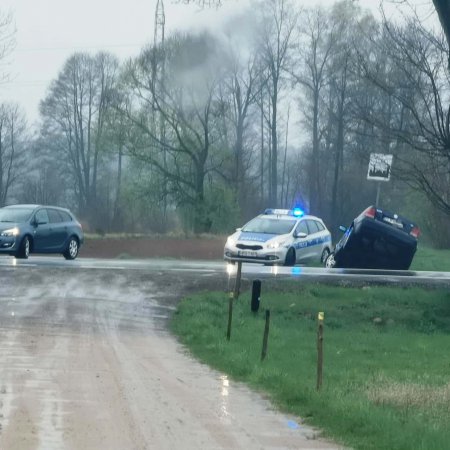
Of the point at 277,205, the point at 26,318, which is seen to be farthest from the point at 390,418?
the point at 277,205

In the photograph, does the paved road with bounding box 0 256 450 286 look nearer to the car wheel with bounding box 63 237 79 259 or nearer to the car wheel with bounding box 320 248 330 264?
the car wheel with bounding box 63 237 79 259

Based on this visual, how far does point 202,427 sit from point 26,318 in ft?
29.2

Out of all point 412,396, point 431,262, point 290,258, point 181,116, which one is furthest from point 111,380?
point 181,116

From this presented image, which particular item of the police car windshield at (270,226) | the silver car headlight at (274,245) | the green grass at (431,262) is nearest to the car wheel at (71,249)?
the police car windshield at (270,226)

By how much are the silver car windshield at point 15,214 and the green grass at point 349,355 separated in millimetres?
8962

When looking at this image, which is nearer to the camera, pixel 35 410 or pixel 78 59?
pixel 35 410

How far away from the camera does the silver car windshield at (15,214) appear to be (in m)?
29.6

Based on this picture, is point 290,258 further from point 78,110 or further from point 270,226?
point 78,110

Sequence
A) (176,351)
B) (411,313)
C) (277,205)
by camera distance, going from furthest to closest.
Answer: (277,205), (411,313), (176,351)

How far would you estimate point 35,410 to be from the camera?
34.1ft

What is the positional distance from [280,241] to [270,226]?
1202 mm

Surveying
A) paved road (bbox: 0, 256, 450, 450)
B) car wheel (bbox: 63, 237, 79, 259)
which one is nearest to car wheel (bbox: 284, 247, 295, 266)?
car wheel (bbox: 63, 237, 79, 259)

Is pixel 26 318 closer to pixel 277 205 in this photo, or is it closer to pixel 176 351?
pixel 176 351

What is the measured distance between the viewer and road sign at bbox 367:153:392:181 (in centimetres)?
2347
